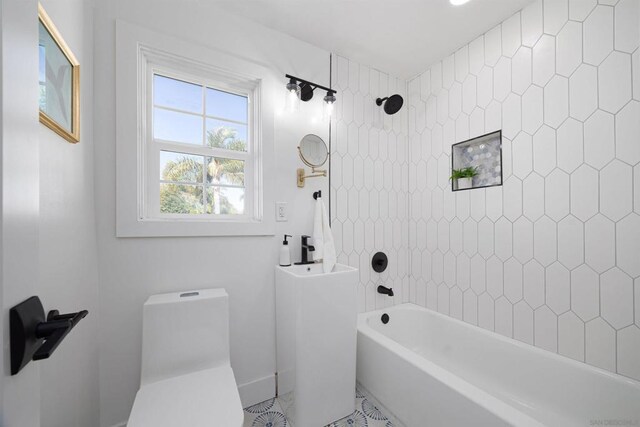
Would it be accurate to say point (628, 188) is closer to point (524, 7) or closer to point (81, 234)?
point (524, 7)

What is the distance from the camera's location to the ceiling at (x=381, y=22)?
155 cm

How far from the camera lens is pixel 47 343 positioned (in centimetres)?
41

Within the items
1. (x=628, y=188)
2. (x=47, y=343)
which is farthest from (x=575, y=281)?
(x=47, y=343)

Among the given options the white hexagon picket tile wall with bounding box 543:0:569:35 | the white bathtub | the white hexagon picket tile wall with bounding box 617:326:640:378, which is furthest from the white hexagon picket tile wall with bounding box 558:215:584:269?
the white hexagon picket tile wall with bounding box 543:0:569:35

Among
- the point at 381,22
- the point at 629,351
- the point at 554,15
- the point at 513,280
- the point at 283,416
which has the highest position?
the point at 381,22

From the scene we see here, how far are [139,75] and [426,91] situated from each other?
2098 millimetres

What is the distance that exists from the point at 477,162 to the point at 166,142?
213 centimetres

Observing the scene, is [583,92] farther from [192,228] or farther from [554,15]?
[192,228]

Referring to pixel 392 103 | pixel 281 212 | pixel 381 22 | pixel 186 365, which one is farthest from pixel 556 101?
pixel 186 365

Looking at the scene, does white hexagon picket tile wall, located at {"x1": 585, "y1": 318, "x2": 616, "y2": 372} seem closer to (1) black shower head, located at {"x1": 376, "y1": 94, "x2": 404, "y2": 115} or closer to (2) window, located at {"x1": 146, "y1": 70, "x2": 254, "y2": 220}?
(1) black shower head, located at {"x1": 376, "y1": 94, "x2": 404, "y2": 115}

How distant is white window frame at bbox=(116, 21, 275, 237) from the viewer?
131cm

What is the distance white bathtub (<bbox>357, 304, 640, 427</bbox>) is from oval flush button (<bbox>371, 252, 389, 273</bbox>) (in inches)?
15.6

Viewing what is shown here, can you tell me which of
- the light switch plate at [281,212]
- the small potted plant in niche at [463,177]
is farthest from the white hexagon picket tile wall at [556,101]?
the light switch plate at [281,212]

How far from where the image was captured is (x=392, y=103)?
211 centimetres
